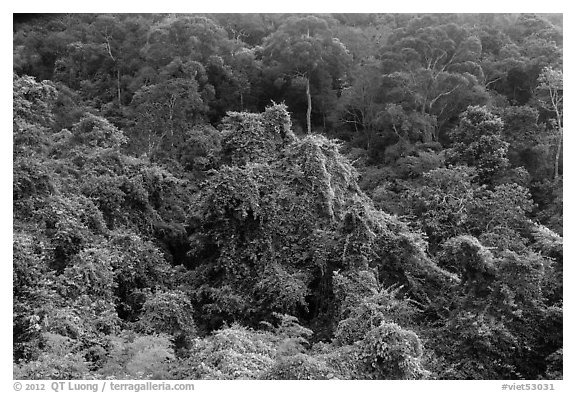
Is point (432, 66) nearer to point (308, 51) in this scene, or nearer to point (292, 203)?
point (308, 51)

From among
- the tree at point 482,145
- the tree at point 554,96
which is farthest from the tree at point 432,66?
the tree at point 482,145

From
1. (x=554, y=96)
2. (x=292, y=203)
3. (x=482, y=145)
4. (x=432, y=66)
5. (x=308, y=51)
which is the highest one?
(x=308, y=51)

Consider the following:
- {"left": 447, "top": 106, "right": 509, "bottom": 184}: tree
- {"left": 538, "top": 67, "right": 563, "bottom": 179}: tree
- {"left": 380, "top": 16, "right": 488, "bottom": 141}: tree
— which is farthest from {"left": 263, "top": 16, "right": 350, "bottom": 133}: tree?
{"left": 538, "top": 67, "right": 563, "bottom": 179}: tree

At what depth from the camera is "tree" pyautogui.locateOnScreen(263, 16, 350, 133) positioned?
17922mm

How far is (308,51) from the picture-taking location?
17.9 meters

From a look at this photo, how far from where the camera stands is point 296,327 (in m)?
10.1

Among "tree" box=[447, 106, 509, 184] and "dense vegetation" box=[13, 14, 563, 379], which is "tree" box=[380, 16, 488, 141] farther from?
"tree" box=[447, 106, 509, 184]

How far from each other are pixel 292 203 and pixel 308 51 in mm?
7294

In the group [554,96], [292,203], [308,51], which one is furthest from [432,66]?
[292,203]

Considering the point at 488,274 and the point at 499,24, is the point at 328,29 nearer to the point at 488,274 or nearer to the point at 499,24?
the point at 499,24

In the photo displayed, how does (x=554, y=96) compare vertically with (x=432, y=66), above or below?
below

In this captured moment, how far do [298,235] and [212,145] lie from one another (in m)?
5.48

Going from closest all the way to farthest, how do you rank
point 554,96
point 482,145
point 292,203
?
point 292,203
point 482,145
point 554,96

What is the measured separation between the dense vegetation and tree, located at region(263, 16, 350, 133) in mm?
67
